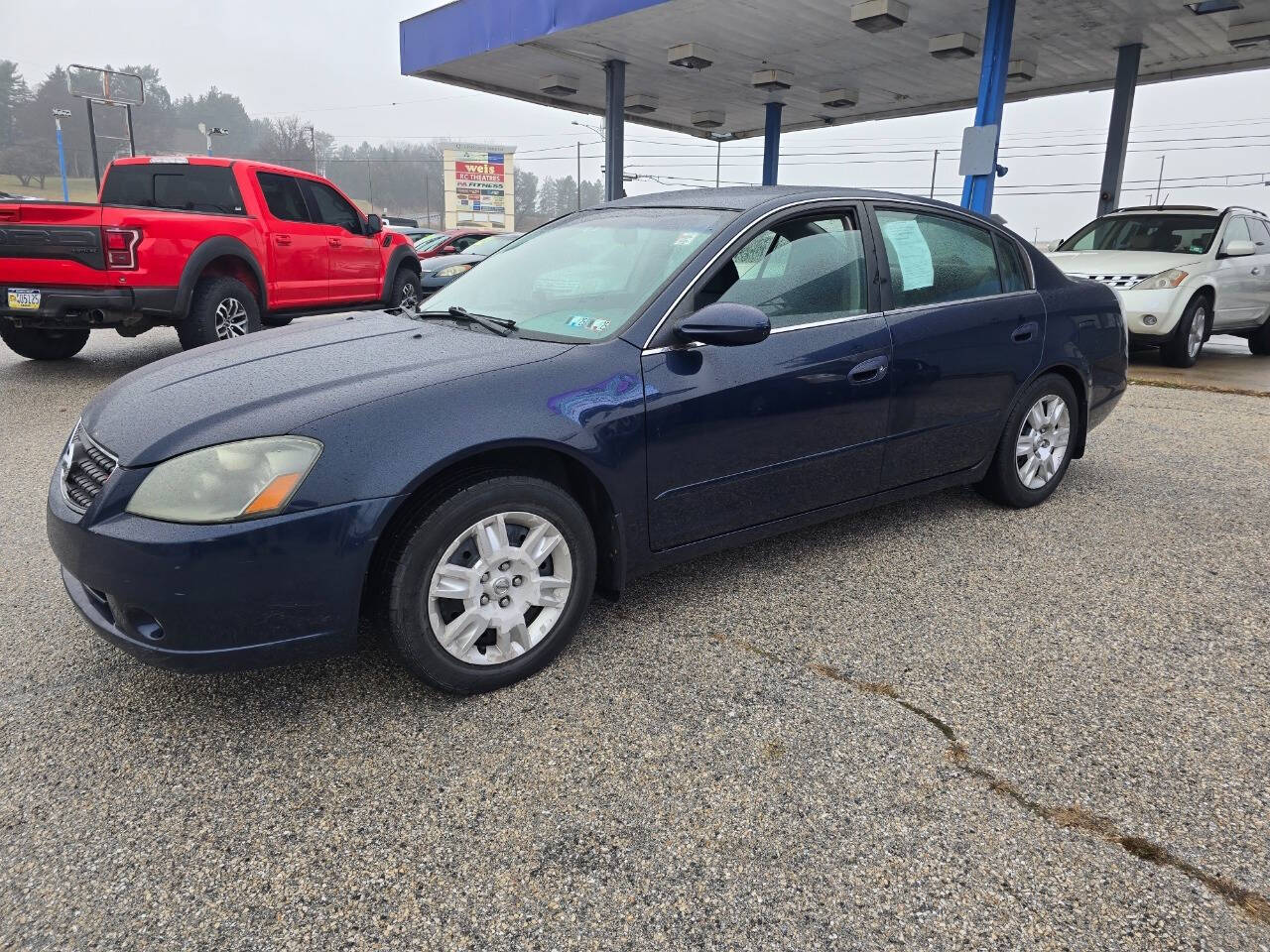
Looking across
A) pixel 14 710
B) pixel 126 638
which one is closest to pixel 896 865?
pixel 126 638

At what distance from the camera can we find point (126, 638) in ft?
7.54

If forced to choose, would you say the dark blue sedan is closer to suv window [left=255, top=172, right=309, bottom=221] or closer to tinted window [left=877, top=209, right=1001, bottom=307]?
tinted window [left=877, top=209, right=1001, bottom=307]

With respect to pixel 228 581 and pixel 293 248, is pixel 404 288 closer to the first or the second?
pixel 293 248

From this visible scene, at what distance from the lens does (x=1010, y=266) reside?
4.19 metres

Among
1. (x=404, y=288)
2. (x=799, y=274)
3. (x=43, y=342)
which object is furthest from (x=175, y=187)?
(x=799, y=274)

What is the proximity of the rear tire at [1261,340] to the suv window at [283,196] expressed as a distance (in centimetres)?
1129

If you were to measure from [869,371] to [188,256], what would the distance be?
6203mm

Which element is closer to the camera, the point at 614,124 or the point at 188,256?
the point at 188,256

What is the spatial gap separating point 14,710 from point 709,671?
6.65 feet

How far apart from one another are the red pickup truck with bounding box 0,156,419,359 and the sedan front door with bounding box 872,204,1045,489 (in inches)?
237

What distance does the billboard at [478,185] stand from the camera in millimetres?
88438

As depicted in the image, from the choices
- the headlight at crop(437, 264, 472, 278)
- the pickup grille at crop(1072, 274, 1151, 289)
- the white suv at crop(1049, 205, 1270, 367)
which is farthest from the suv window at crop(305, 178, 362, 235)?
the pickup grille at crop(1072, 274, 1151, 289)

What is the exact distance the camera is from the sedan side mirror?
2.82 metres

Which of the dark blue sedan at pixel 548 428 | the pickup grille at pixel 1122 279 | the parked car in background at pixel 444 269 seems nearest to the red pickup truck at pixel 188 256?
the parked car in background at pixel 444 269
